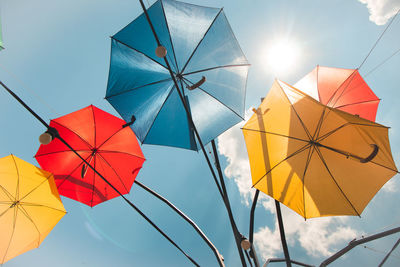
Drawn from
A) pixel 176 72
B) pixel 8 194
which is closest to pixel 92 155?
pixel 8 194

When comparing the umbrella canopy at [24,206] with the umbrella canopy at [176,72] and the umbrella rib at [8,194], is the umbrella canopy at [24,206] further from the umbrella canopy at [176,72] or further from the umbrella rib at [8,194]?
the umbrella canopy at [176,72]

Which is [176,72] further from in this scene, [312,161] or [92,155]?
[312,161]

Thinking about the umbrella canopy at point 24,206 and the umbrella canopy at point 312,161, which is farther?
the umbrella canopy at point 24,206

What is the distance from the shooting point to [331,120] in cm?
510

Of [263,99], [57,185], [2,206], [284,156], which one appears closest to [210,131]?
[263,99]

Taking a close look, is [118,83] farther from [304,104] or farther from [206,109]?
[304,104]

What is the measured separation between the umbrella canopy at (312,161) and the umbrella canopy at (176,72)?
5.98 ft

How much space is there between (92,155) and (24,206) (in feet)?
9.86

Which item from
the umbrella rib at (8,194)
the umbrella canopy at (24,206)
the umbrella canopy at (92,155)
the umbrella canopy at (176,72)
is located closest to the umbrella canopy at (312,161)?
the umbrella canopy at (176,72)

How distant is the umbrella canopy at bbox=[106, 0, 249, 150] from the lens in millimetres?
6254

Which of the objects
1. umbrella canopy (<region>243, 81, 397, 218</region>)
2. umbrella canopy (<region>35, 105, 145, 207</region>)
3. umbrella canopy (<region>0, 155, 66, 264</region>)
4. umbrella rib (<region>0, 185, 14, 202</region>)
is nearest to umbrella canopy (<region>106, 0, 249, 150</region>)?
umbrella canopy (<region>35, 105, 145, 207</region>)

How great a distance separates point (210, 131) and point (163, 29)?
3.43 metres

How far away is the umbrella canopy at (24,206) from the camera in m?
6.66

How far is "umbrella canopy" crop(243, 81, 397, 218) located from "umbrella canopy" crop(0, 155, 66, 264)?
6792 mm
